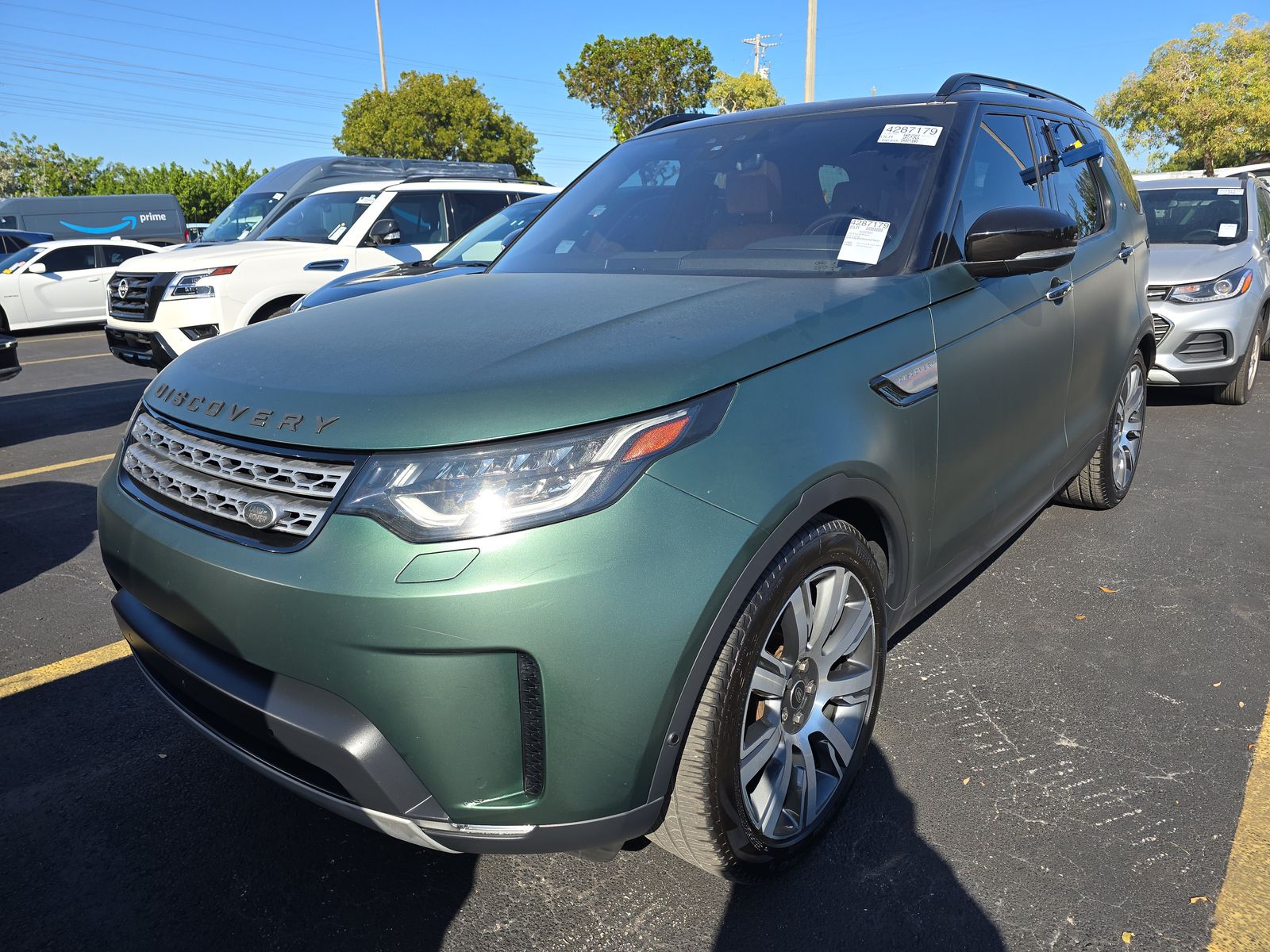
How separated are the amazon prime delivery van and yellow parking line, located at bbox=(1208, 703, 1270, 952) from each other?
32.7 m

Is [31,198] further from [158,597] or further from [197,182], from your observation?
[158,597]

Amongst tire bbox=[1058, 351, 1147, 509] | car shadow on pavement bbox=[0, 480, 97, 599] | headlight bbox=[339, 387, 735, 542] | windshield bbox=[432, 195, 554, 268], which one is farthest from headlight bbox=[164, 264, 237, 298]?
headlight bbox=[339, 387, 735, 542]

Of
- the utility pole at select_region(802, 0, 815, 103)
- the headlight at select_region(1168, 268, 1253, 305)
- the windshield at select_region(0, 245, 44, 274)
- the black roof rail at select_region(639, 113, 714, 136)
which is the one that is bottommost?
the headlight at select_region(1168, 268, 1253, 305)

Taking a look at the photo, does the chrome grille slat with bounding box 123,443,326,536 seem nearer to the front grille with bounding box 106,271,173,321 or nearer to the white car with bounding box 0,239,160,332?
the front grille with bounding box 106,271,173,321

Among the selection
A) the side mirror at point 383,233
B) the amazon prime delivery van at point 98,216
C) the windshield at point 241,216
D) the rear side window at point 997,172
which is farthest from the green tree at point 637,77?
the rear side window at point 997,172

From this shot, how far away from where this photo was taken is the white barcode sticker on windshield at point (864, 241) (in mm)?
2646

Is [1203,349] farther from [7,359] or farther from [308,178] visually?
[308,178]

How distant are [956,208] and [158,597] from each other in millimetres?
2422

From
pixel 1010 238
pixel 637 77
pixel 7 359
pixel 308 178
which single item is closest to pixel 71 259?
pixel 308 178

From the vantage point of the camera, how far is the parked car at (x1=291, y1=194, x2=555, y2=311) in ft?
18.9

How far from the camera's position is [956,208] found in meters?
2.81

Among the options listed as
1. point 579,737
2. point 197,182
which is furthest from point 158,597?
point 197,182

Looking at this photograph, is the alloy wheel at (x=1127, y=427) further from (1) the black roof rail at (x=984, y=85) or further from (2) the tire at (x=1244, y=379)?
(2) the tire at (x=1244, y=379)

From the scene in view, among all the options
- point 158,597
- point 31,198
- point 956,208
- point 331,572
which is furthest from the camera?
point 31,198
